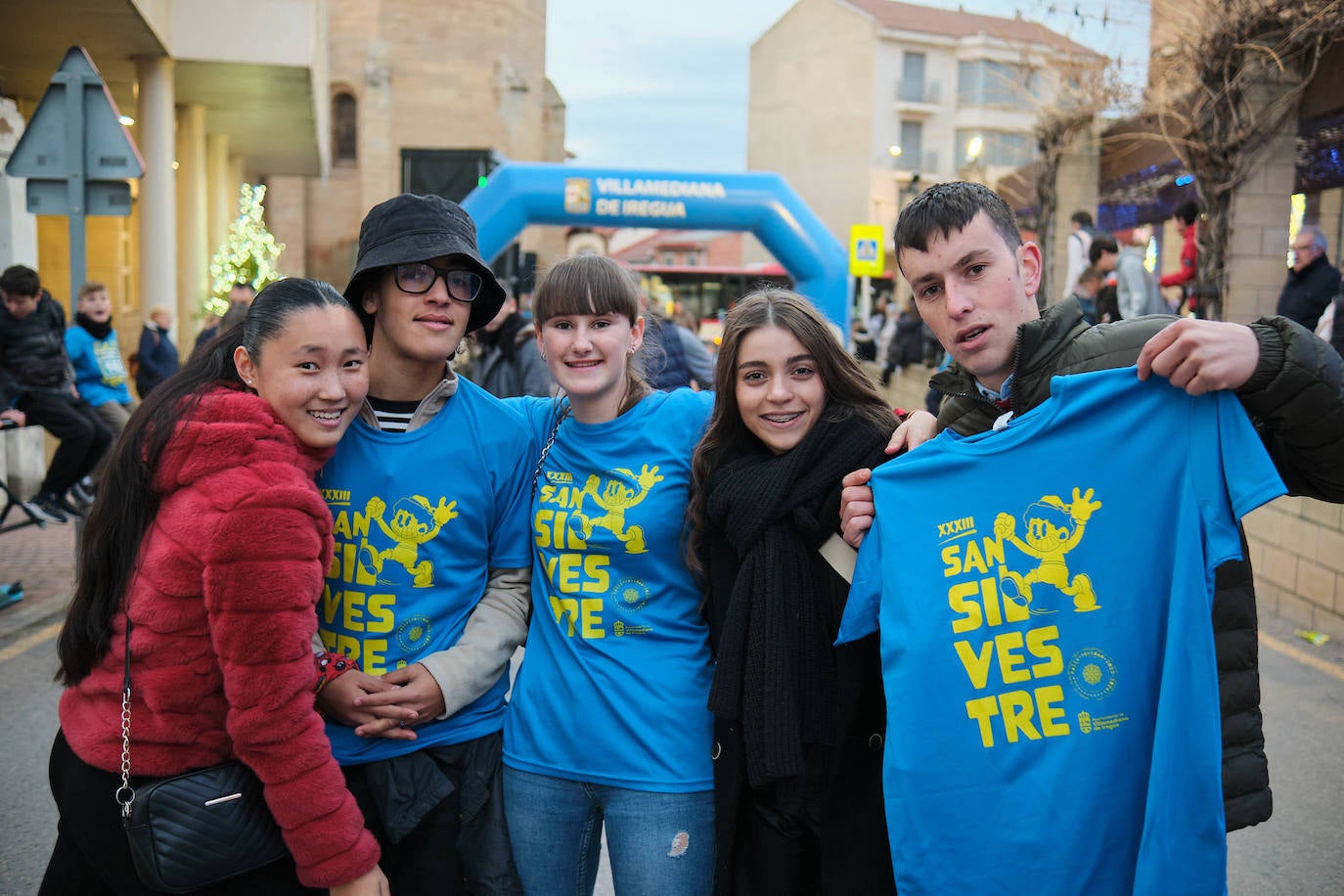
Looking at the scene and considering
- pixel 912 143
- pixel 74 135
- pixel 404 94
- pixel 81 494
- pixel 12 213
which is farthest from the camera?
pixel 912 143

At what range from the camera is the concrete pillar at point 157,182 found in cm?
1323

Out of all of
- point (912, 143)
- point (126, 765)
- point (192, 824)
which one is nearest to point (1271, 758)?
point (192, 824)

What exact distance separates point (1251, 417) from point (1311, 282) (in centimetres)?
734

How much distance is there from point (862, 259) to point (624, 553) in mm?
20930

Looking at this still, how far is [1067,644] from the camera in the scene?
2.11 m

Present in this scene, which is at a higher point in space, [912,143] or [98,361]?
[912,143]

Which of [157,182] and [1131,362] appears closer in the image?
[1131,362]

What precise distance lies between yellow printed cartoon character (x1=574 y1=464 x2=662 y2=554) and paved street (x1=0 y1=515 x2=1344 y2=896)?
1798mm

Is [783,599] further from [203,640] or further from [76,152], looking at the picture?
[76,152]

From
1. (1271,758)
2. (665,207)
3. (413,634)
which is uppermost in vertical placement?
(665,207)

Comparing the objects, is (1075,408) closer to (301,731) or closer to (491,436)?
(491,436)

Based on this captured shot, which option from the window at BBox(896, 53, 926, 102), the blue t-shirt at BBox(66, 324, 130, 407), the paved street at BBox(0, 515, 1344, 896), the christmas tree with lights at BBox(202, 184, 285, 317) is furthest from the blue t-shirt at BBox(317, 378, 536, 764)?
the window at BBox(896, 53, 926, 102)

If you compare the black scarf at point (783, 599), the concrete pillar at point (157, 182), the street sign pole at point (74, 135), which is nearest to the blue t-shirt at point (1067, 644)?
the black scarf at point (783, 599)

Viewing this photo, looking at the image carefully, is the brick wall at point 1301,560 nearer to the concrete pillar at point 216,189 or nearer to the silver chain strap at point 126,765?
the silver chain strap at point 126,765
